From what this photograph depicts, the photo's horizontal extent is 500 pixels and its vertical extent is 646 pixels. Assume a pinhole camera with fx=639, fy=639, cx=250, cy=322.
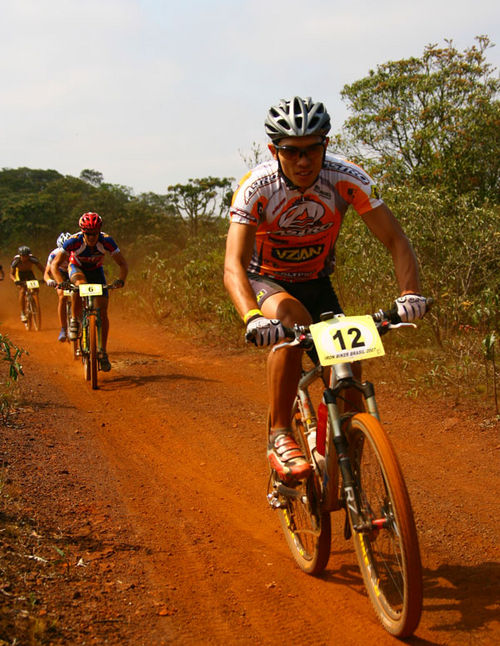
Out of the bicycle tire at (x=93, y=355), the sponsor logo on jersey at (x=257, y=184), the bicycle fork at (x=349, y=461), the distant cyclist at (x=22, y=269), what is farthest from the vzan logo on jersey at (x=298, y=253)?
the distant cyclist at (x=22, y=269)

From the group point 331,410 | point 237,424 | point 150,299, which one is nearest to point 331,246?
point 331,410

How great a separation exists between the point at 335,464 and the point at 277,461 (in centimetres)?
41

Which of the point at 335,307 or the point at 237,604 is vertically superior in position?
the point at 335,307

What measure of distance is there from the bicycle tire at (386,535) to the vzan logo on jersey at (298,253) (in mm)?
1176

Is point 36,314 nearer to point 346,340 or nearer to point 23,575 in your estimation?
point 23,575

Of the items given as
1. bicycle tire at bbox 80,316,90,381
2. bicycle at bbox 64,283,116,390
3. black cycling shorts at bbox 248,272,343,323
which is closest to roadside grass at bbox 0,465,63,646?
black cycling shorts at bbox 248,272,343,323

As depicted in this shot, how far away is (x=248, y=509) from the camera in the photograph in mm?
4422

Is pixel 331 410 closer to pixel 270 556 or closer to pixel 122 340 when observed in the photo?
pixel 270 556

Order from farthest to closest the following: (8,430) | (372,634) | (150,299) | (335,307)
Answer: (150,299)
(8,430)
(335,307)
(372,634)

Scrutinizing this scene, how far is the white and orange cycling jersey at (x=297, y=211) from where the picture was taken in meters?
3.47

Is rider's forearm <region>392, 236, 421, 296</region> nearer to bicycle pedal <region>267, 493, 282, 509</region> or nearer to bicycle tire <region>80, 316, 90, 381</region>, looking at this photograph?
bicycle pedal <region>267, 493, 282, 509</region>

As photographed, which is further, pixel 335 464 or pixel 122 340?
pixel 122 340

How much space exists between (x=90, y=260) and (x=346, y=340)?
7.07 meters

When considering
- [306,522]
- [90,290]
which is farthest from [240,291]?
[90,290]
